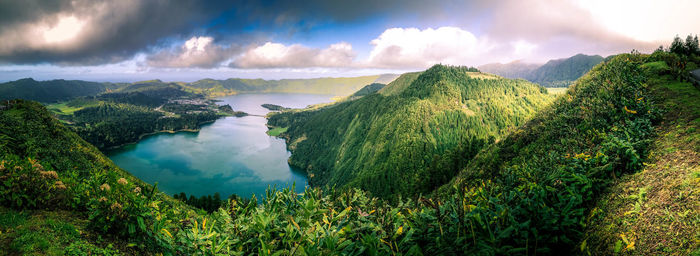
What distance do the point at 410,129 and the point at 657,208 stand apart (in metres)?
87.6

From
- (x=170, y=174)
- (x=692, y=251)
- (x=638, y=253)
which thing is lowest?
(x=170, y=174)

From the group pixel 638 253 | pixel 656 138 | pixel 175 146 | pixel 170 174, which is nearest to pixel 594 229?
pixel 638 253

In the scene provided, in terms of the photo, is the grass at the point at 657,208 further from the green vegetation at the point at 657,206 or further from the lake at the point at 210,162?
the lake at the point at 210,162

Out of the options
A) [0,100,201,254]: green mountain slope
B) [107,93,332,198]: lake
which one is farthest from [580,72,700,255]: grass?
[107,93,332,198]: lake

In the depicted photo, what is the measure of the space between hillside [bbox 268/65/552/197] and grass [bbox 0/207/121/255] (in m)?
43.3

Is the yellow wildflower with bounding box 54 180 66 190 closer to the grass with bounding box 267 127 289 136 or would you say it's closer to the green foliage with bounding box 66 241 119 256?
the green foliage with bounding box 66 241 119 256

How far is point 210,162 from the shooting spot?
10031 cm

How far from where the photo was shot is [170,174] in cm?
8612

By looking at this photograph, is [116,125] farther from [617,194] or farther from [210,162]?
[617,194]

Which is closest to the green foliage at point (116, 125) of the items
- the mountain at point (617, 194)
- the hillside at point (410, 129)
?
the hillside at point (410, 129)

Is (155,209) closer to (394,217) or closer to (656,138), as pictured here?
(394,217)

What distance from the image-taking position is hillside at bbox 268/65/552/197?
74500 millimetres

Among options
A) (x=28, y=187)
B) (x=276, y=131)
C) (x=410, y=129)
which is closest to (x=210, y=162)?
(x=276, y=131)

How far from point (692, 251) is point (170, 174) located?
107 metres
